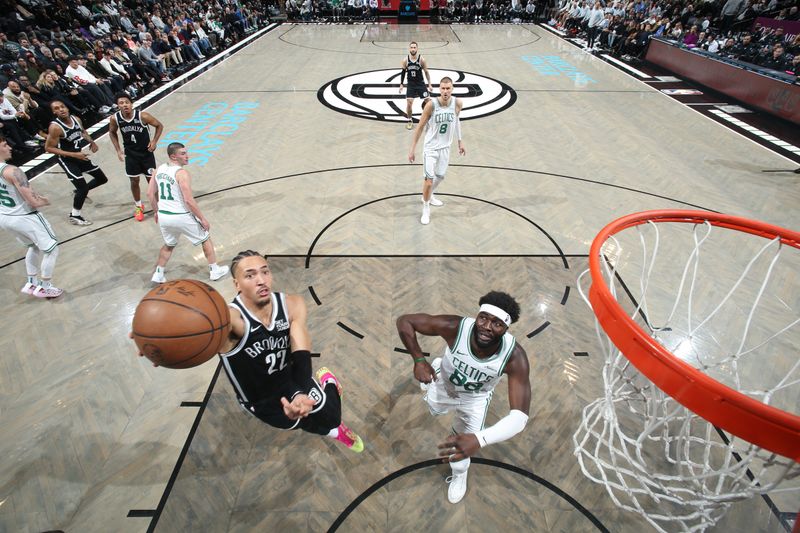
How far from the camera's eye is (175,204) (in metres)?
4.36

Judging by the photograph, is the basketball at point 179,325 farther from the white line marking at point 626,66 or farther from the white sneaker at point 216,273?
the white line marking at point 626,66

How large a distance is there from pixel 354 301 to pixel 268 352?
2.06 meters

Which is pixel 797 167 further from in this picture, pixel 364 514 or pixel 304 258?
pixel 364 514

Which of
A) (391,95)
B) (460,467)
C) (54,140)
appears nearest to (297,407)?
(460,467)

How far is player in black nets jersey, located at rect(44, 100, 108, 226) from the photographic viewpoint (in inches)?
204

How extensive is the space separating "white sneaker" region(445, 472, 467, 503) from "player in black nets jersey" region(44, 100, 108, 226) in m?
5.90

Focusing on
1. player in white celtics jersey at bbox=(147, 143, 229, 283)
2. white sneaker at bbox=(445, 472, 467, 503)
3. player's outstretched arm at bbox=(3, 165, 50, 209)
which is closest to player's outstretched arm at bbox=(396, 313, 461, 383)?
white sneaker at bbox=(445, 472, 467, 503)

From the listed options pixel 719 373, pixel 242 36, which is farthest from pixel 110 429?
pixel 242 36

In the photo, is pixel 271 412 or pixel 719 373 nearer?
pixel 271 412

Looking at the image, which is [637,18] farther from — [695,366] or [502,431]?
[502,431]

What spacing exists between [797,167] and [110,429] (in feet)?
35.2

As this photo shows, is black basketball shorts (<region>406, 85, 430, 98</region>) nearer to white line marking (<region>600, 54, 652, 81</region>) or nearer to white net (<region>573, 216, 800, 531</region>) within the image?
white net (<region>573, 216, 800, 531</region>)

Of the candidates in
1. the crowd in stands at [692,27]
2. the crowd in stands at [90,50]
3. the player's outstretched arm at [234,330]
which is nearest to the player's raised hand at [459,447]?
the player's outstretched arm at [234,330]

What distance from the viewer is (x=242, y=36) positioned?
703 inches
